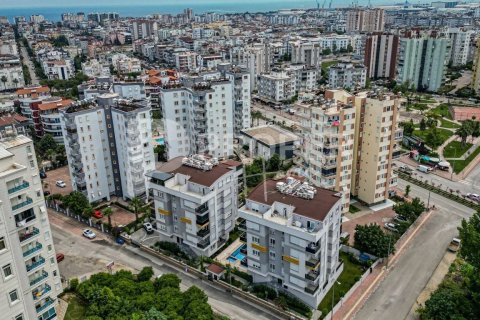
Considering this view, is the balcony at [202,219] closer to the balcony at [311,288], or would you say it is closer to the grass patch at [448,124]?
the balcony at [311,288]

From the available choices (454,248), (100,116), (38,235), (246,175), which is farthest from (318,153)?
(38,235)

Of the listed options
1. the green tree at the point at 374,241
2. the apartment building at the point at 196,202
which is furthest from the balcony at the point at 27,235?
the green tree at the point at 374,241

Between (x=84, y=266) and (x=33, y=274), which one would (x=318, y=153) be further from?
(x=33, y=274)

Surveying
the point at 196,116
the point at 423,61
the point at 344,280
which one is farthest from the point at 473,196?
the point at 423,61

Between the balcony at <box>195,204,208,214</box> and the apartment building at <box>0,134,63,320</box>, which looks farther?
the balcony at <box>195,204,208,214</box>

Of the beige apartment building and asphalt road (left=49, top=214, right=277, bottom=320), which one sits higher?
the beige apartment building

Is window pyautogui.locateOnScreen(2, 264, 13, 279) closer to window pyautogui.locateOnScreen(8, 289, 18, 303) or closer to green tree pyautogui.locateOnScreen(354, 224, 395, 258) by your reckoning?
window pyautogui.locateOnScreen(8, 289, 18, 303)

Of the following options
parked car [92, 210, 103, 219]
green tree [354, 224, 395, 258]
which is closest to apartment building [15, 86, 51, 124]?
parked car [92, 210, 103, 219]
